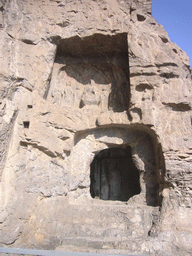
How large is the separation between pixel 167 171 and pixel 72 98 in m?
3.14

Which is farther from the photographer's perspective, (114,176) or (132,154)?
(114,176)

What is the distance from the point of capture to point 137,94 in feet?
17.3

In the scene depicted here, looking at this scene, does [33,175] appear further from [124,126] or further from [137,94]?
[137,94]

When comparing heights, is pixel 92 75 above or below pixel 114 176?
above

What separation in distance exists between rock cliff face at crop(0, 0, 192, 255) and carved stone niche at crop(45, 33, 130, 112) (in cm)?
3

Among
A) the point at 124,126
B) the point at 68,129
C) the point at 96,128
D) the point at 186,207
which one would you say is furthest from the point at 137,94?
the point at 186,207

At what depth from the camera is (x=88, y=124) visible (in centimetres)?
540

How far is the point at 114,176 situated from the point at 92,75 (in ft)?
11.7

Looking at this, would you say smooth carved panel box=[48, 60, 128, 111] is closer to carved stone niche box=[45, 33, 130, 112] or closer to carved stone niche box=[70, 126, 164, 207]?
carved stone niche box=[45, 33, 130, 112]

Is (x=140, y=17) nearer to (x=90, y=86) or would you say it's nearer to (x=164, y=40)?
(x=164, y=40)

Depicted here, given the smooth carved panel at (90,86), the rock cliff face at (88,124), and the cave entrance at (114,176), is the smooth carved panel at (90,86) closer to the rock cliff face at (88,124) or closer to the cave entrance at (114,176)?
the rock cliff face at (88,124)

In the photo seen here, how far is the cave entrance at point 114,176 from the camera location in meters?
7.60

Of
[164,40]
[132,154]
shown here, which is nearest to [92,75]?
[164,40]

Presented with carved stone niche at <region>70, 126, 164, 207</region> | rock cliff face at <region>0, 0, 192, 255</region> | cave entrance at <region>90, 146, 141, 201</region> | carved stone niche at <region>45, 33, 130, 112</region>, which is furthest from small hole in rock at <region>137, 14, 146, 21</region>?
cave entrance at <region>90, 146, 141, 201</region>
